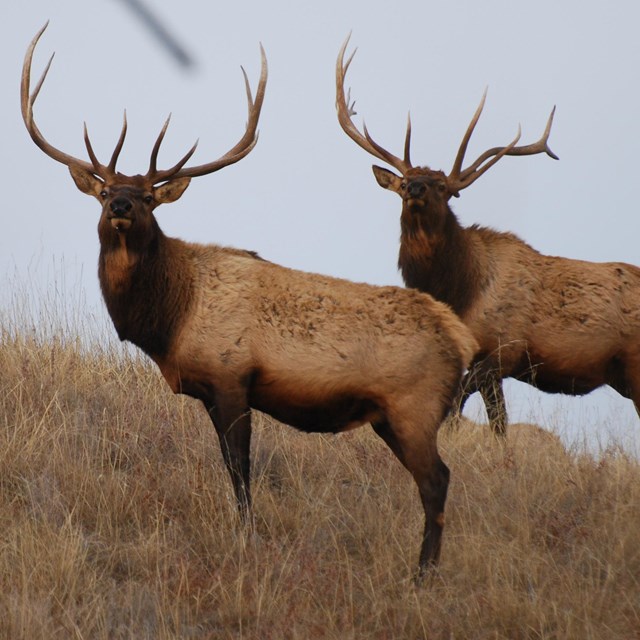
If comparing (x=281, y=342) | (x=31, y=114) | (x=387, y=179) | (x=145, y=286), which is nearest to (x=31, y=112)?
(x=31, y=114)

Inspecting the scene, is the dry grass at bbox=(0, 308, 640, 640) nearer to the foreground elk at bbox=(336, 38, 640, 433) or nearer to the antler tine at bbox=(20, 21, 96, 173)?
the foreground elk at bbox=(336, 38, 640, 433)

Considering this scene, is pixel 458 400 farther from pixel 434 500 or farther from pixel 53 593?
pixel 53 593

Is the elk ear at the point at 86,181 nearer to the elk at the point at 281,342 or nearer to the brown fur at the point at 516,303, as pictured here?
the elk at the point at 281,342

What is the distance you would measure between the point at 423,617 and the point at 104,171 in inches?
136

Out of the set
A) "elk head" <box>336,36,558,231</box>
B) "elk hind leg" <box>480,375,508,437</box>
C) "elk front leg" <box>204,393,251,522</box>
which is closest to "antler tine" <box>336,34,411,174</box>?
"elk head" <box>336,36,558,231</box>

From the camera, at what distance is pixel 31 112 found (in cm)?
782

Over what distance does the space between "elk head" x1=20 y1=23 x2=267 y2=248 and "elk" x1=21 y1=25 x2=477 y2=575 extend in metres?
0.01

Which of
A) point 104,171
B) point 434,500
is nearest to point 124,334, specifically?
point 104,171

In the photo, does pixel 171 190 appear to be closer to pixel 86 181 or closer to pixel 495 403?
pixel 86 181

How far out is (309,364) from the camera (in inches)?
256

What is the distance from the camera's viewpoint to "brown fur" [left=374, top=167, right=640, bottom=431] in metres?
9.25

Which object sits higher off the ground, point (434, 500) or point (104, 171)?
point (104, 171)

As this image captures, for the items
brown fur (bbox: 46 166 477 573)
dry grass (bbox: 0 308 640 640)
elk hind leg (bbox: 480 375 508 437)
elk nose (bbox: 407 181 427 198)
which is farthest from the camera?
elk hind leg (bbox: 480 375 508 437)

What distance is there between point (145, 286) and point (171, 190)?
757mm
